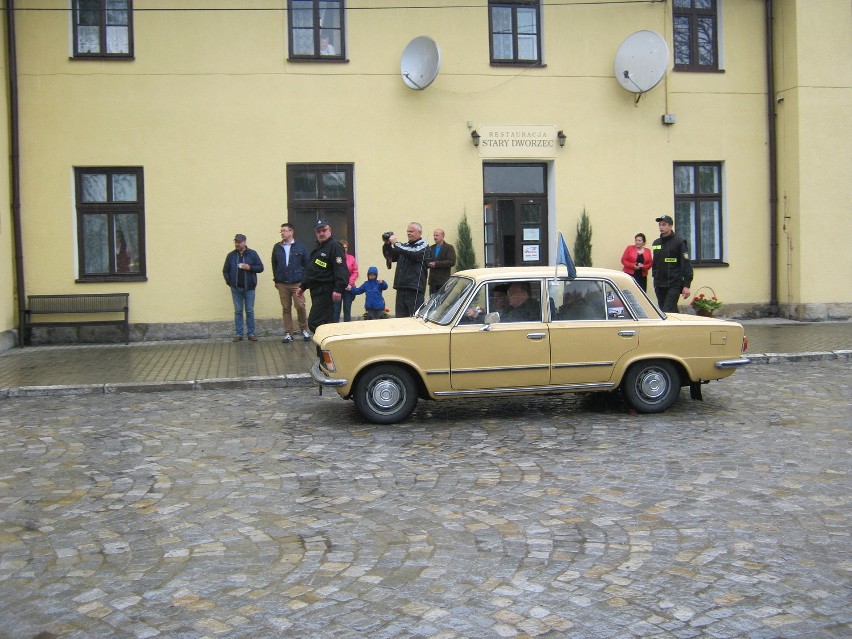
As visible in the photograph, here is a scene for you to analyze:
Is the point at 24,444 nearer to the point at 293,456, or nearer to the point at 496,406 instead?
the point at 293,456

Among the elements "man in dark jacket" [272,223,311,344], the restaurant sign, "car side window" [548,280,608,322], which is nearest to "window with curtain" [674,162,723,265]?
the restaurant sign

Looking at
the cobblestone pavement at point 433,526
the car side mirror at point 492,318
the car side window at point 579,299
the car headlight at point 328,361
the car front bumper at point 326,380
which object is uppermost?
the car side window at point 579,299

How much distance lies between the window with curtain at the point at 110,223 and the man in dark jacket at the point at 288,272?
→ 2.67 m

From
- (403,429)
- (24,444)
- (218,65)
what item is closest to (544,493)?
(403,429)

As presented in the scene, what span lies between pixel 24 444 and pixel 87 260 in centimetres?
912

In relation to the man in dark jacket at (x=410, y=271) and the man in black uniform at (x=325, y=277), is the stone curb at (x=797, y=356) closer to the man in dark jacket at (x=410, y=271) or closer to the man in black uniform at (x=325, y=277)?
the man in dark jacket at (x=410, y=271)

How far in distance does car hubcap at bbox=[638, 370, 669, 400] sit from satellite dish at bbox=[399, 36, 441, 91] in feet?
30.3

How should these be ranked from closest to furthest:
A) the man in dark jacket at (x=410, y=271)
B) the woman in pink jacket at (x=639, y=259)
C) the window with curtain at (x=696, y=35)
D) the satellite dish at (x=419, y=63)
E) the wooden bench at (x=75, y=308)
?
the man in dark jacket at (x=410, y=271), the wooden bench at (x=75, y=308), the satellite dish at (x=419, y=63), the woman in pink jacket at (x=639, y=259), the window with curtain at (x=696, y=35)

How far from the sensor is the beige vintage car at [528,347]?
8891 millimetres

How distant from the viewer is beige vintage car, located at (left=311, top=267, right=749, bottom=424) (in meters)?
8.89

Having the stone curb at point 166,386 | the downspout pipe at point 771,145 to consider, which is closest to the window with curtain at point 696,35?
the downspout pipe at point 771,145

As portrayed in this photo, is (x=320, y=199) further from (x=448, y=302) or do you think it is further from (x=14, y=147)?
(x=448, y=302)

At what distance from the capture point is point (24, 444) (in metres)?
8.32

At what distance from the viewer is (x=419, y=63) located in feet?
56.1
